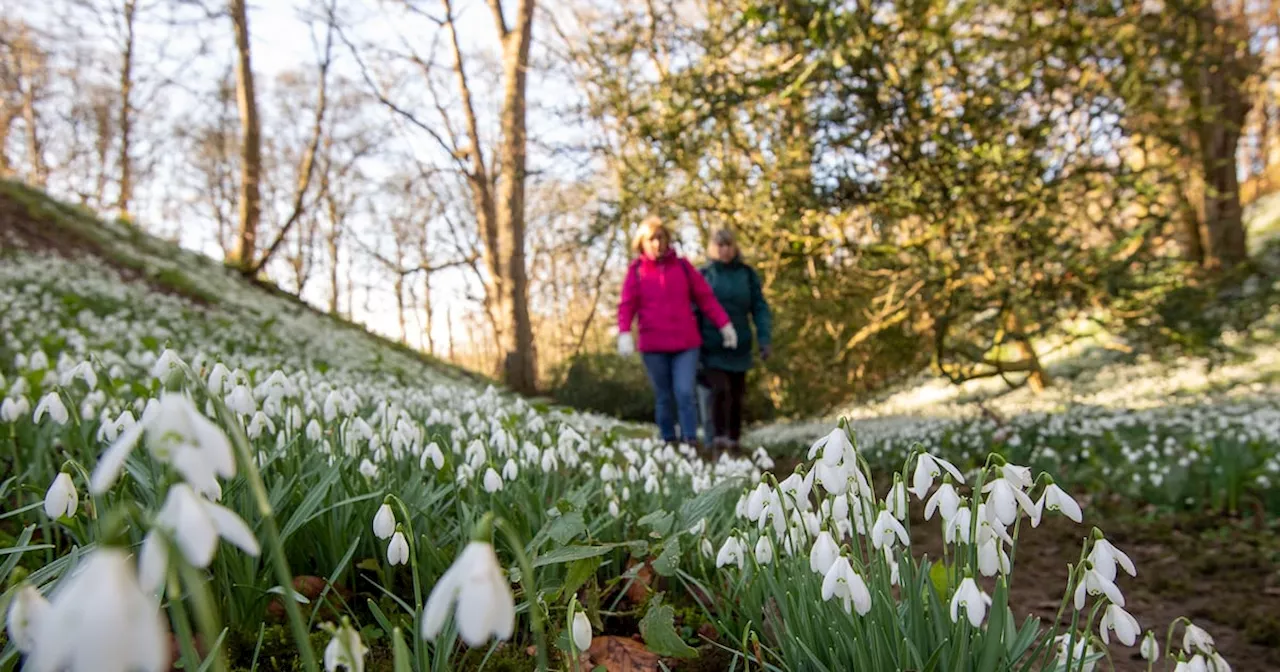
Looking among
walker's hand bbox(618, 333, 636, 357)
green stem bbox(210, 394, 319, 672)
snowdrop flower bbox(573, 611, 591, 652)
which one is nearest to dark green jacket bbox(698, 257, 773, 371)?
walker's hand bbox(618, 333, 636, 357)

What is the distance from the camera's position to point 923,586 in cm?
154

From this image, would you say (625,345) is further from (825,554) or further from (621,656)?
(825,554)

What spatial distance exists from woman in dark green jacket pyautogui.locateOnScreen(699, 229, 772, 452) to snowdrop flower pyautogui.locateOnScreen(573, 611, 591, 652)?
5263 mm

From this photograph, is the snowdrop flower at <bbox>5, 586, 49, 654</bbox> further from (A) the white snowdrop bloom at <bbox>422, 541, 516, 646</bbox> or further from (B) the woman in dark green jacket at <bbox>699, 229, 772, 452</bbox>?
(B) the woman in dark green jacket at <bbox>699, 229, 772, 452</bbox>

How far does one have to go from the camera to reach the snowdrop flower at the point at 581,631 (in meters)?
1.20

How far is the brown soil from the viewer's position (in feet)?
9.12

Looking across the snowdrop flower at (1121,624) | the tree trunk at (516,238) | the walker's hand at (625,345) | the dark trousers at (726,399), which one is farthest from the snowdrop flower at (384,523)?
the tree trunk at (516,238)

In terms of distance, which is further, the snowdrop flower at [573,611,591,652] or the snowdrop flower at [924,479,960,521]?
the snowdrop flower at [924,479,960,521]

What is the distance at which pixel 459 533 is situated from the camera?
1.92 metres

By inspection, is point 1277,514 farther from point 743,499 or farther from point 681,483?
point 743,499

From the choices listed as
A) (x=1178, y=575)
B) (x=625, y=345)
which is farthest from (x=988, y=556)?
(x=625, y=345)

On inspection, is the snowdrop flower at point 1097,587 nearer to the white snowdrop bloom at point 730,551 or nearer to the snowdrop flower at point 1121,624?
the snowdrop flower at point 1121,624

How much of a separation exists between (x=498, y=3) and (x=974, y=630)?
12.9 meters

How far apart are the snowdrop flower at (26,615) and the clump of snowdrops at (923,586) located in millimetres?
1032
